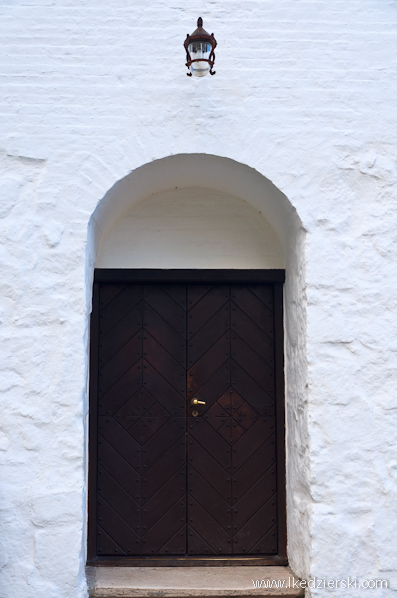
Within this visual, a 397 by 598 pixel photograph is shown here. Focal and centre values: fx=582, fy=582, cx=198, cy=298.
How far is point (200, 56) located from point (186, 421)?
2.32 m

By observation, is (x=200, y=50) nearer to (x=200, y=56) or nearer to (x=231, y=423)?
(x=200, y=56)

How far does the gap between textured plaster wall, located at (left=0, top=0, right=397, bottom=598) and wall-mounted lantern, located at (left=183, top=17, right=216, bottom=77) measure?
21cm

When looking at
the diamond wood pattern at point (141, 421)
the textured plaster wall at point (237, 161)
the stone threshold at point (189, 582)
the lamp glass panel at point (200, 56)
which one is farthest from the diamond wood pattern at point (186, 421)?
the lamp glass panel at point (200, 56)

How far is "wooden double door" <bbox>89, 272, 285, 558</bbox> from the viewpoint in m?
3.89

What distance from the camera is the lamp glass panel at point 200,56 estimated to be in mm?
3199

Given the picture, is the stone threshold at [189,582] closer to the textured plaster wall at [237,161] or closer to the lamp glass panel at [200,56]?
the textured plaster wall at [237,161]

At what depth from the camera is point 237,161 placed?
346 centimetres

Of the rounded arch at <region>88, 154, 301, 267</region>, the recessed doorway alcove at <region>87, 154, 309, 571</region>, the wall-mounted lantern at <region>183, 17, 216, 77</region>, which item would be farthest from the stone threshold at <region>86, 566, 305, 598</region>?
the wall-mounted lantern at <region>183, 17, 216, 77</region>

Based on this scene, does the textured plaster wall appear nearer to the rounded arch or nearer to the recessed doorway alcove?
the rounded arch

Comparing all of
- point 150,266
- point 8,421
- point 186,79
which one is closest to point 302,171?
→ point 186,79

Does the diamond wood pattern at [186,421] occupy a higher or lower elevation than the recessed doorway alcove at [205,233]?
lower

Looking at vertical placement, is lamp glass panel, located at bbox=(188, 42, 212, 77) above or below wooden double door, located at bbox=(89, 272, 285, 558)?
above

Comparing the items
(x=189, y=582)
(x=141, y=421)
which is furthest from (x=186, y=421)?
(x=189, y=582)

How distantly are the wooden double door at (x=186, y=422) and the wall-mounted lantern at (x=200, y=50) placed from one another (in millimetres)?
1475
